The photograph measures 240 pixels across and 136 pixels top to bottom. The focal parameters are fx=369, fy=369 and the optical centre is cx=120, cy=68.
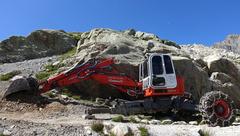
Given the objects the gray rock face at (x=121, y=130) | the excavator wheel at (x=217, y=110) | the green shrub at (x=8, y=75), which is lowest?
the gray rock face at (x=121, y=130)

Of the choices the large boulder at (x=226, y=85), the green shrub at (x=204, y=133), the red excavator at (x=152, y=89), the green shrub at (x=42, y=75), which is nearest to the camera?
the green shrub at (x=204, y=133)

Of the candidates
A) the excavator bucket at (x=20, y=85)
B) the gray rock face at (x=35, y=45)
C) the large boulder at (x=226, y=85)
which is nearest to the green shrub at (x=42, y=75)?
the excavator bucket at (x=20, y=85)

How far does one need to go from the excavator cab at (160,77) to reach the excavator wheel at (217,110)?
2.75 meters

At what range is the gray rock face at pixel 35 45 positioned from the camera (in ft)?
130

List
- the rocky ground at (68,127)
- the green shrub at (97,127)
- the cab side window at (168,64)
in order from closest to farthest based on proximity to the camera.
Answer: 1. the rocky ground at (68,127)
2. the green shrub at (97,127)
3. the cab side window at (168,64)

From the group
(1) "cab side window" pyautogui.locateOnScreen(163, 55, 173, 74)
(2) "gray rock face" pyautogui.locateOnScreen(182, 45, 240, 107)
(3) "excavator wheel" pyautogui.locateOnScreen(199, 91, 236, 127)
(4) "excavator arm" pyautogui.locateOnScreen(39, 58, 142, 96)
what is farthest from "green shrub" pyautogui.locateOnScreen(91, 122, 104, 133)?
(2) "gray rock face" pyautogui.locateOnScreen(182, 45, 240, 107)

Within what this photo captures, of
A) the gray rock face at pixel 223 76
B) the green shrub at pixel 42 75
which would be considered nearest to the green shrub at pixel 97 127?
the green shrub at pixel 42 75

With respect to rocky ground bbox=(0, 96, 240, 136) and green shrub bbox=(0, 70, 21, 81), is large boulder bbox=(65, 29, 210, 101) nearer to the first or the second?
green shrub bbox=(0, 70, 21, 81)

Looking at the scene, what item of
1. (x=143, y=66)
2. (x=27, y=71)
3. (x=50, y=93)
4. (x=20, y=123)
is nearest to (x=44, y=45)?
(x=27, y=71)

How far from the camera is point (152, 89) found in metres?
20.5

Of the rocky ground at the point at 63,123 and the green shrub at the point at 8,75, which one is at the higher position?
the green shrub at the point at 8,75

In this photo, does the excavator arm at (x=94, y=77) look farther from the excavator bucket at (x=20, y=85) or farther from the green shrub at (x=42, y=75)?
the green shrub at (x=42, y=75)

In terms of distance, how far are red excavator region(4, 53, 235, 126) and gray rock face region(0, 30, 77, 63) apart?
17921 millimetres

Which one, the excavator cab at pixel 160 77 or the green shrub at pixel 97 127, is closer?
the green shrub at pixel 97 127
